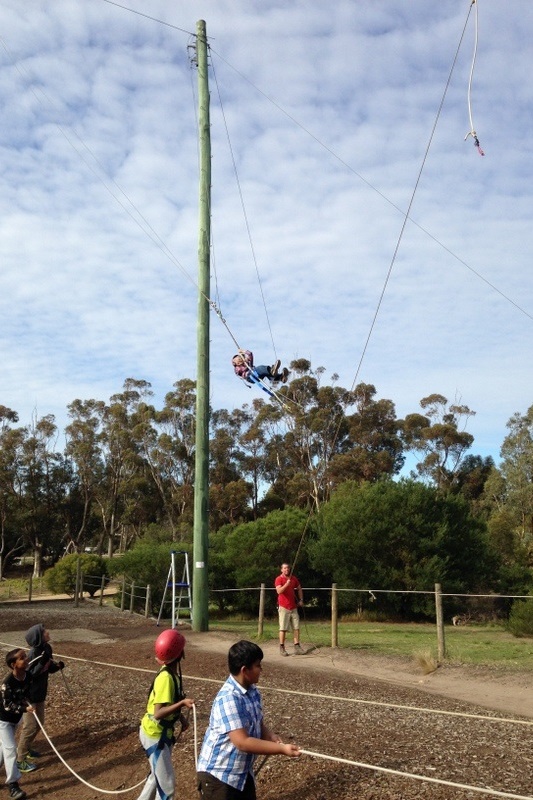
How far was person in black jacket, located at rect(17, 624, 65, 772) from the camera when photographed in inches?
291

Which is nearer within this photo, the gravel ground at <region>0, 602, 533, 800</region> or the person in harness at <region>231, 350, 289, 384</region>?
the gravel ground at <region>0, 602, 533, 800</region>

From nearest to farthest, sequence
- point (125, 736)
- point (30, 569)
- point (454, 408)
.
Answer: point (125, 736) < point (454, 408) < point (30, 569)

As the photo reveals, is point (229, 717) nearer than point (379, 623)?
Yes

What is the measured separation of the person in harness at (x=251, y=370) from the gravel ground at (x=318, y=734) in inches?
189

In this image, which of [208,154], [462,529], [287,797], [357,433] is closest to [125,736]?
[287,797]

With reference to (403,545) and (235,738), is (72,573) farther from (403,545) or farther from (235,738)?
(235,738)

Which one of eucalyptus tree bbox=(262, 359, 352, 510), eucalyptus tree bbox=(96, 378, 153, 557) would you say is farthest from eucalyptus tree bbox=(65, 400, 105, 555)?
eucalyptus tree bbox=(262, 359, 352, 510)

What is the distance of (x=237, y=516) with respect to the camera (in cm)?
5325

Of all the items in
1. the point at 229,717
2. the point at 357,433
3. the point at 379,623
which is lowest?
the point at 379,623

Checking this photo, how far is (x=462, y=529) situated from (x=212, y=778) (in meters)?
24.9

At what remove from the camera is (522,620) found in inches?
724

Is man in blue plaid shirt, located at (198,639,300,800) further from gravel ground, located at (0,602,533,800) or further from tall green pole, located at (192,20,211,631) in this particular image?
tall green pole, located at (192,20,211,631)

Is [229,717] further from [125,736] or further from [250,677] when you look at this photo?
[125,736]

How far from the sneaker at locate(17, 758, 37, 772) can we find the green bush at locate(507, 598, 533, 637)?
14.0 m
